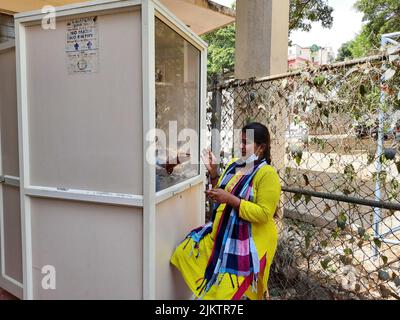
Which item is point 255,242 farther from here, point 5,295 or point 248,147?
point 5,295

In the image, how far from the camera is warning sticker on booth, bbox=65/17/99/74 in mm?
1827

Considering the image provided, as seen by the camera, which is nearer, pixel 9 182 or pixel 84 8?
pixel 84 8

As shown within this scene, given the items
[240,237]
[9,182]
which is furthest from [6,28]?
[240,237]

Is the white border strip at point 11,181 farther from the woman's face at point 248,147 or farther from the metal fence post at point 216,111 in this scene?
the metal fence post at point 216,111

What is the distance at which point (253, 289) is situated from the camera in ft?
6.75

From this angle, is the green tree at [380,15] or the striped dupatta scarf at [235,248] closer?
the striped dupatta scarf at [235,248]

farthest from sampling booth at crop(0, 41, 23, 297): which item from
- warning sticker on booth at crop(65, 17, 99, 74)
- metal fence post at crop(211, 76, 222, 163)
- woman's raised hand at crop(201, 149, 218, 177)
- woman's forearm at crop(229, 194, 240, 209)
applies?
metal fence post at crop(211, 76, 222, 163)

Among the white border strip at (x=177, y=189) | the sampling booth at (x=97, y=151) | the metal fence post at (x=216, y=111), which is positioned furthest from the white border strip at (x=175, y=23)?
the white border strip at (x=177, y=189)

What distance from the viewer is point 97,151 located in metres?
1.88

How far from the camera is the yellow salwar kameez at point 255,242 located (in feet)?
6.32

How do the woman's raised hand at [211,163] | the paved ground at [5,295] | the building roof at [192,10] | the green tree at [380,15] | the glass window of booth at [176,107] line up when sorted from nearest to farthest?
the glass window of booth at [176,107]
the woman's raised hand at [211,163]
the paved ground at [5,295]
the building roof at [192,10]
the green tree at [380,15]

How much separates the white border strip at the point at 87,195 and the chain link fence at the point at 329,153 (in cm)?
133

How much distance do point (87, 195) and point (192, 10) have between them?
3642 mm

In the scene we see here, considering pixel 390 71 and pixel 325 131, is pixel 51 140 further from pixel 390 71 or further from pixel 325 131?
pixel 390 71
